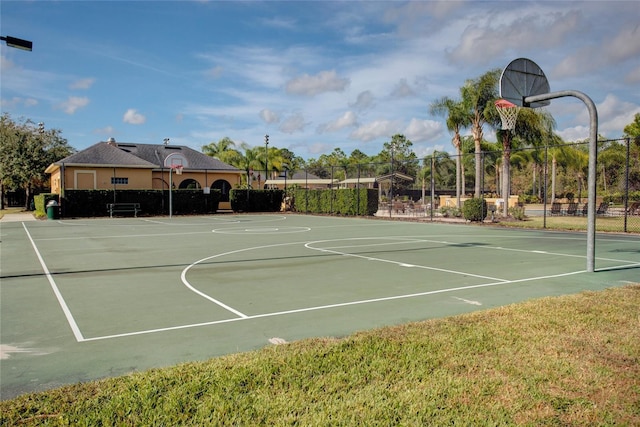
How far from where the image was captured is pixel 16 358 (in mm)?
4406

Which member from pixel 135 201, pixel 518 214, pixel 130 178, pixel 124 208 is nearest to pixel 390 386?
pixel 518 214

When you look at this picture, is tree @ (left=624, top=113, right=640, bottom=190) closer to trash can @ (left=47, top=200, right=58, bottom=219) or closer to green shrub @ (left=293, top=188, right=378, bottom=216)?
green shrub @ (left=293, top=188, right=378, bottom=216)

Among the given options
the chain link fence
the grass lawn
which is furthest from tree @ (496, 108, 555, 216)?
the grass lawn

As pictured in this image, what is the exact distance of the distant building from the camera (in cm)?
3338

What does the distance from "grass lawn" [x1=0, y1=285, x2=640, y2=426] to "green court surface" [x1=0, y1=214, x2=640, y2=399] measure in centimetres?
58

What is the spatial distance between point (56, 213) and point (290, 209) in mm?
15455

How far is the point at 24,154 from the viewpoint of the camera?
141 feet

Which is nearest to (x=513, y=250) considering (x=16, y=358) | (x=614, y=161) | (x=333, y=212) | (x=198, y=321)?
(x=198, y=321)

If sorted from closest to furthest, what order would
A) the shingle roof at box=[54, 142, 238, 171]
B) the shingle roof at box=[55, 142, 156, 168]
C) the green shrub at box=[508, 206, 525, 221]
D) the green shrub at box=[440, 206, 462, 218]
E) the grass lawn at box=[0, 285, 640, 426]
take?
1. the grass lawn at box=[0, 285, 640, 426]
2. the green shrub at box=[508, 206, 525, 221]
3. the green shrub at box=[440, 206, 462, 218]
4. the shingle roof at box=[55, 142, 156, 168]
5. the shingle roof at box=[54, 142, 238, 171]

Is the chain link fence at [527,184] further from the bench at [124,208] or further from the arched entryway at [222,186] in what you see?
the bench at [124,208]

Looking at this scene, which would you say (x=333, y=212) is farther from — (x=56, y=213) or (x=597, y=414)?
(x=597, y=414)

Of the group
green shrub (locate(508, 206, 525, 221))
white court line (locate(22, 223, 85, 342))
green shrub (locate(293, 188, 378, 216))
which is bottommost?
white court line (locate(22, 223, 85, 342))

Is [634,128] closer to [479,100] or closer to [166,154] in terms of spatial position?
[479,100]

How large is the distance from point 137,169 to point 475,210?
2496 centimetres
